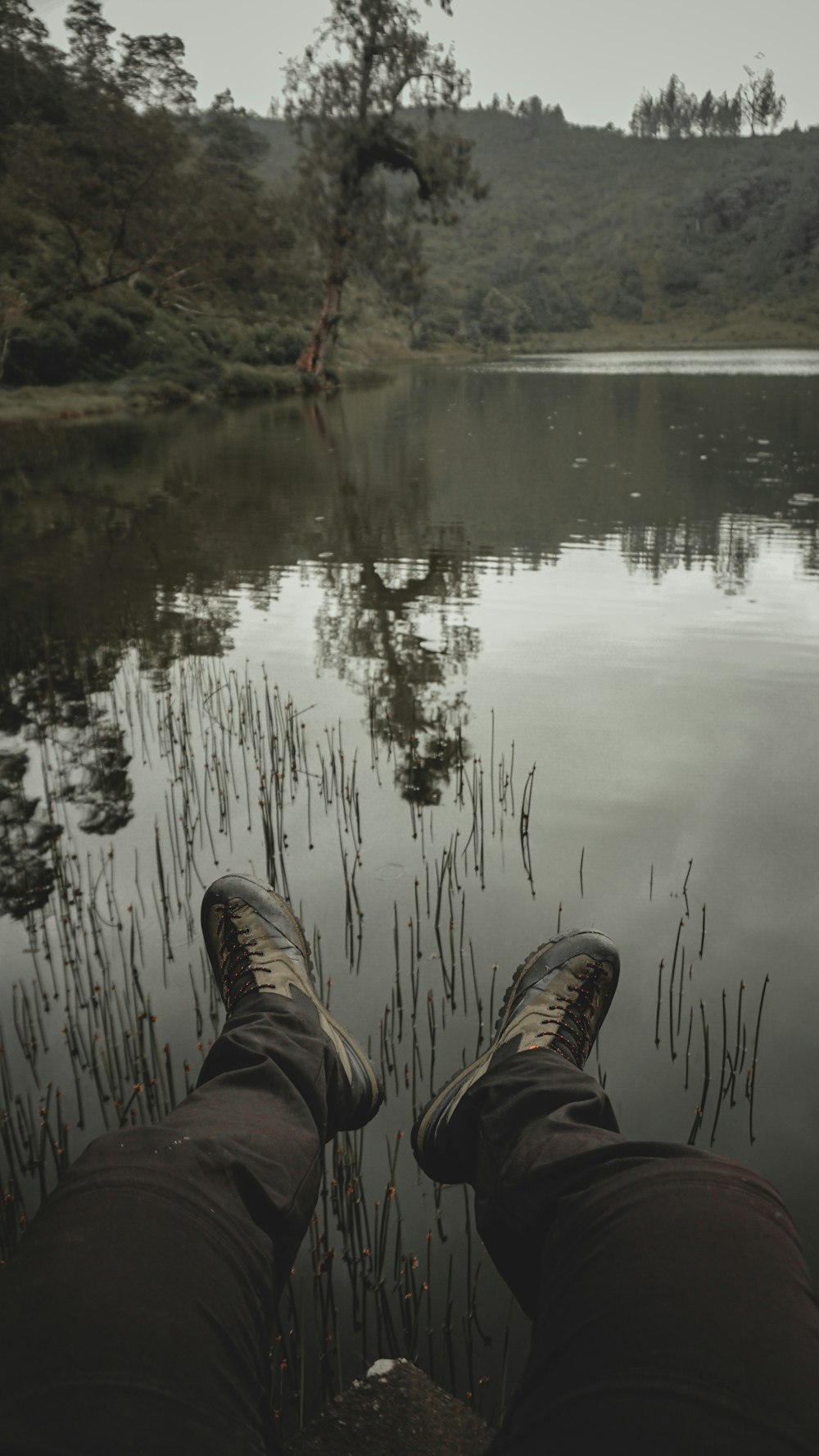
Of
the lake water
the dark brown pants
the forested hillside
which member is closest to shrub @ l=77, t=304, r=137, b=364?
the lake water

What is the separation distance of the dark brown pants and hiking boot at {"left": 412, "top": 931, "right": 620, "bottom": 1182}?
13.6 inches

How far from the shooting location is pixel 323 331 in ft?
118

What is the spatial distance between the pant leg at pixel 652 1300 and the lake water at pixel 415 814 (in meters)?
0.55

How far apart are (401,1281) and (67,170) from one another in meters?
34.7

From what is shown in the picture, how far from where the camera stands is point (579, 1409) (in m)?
1.24

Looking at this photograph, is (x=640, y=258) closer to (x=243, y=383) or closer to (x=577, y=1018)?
(x=243, y=383)

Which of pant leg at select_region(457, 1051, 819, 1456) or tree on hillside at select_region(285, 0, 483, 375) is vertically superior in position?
tree on hillside at select_region(285, 0, 483, 375)

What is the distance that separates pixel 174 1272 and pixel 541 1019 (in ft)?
4.46

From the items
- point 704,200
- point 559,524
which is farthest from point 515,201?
point 559,524

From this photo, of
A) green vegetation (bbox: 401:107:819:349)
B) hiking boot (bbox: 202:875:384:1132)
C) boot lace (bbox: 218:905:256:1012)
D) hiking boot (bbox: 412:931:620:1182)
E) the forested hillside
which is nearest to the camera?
hiking boot (bbox: 412:931:620:1182)

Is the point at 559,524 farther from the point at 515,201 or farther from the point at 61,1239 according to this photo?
the point at 515,201

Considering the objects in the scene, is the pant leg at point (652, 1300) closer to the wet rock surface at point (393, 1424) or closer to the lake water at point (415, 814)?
the wet rock surface at point (393, 1424)

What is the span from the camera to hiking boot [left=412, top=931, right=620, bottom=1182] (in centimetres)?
229

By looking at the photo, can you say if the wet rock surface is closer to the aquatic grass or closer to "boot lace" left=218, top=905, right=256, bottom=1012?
the aquatic grass
